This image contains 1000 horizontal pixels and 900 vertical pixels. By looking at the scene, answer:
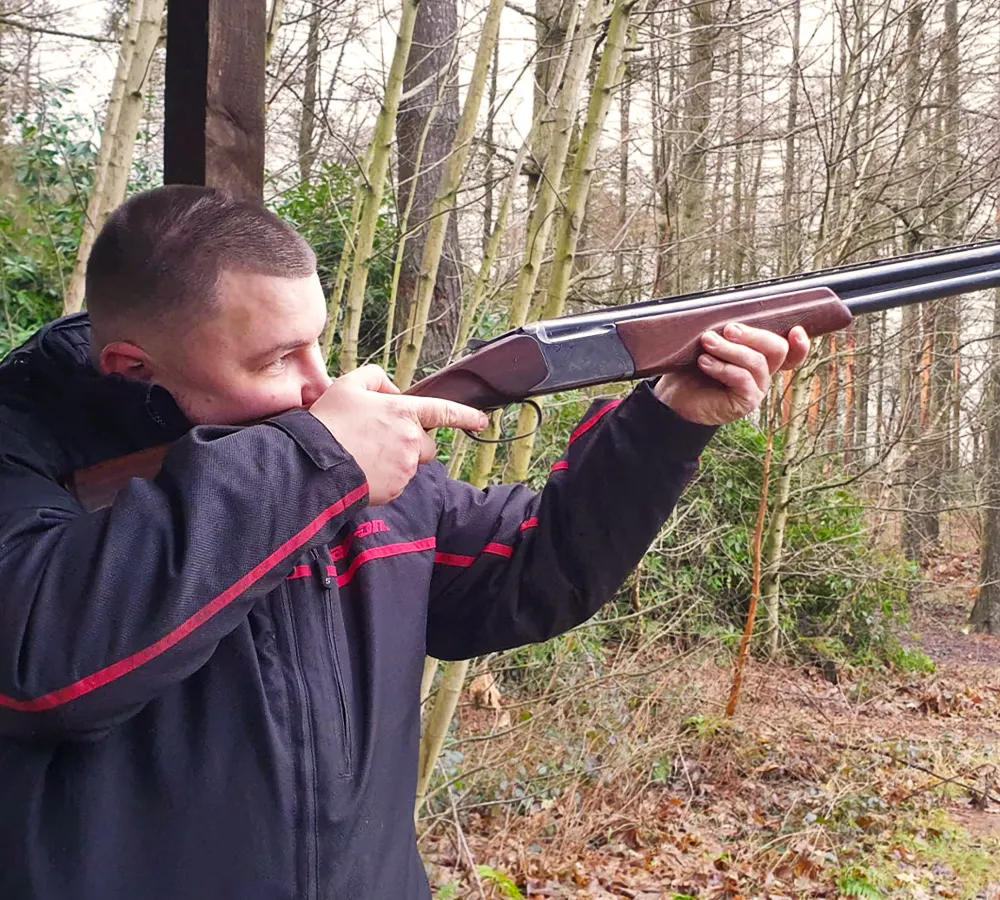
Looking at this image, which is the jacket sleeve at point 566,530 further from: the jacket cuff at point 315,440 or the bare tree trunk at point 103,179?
the bare tree trunk at point 103,179

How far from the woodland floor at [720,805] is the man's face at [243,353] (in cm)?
265

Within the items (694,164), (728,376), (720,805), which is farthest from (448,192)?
(694,164)

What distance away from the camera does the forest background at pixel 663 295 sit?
3.51 meters

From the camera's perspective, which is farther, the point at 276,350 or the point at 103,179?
the point at 103,179

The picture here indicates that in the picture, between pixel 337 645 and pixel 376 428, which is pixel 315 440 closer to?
pixel 376 428

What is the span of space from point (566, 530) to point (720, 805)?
481cm

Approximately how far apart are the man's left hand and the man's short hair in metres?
0.69

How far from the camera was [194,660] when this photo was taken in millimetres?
1166

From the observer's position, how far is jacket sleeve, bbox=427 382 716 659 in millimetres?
1624

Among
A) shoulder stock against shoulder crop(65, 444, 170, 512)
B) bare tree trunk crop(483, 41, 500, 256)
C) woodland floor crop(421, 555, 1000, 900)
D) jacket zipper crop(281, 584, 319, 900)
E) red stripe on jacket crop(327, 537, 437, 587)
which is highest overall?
bare tree trunk crop(483, 41, 500, 256)

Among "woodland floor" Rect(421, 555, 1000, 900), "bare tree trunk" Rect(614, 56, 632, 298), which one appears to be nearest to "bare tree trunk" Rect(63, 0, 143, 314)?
"woodland floor" Rect(421, 555, 1000, 900)

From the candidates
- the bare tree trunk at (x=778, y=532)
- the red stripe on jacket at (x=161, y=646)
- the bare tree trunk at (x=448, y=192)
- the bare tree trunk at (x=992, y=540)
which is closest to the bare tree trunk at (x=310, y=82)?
the bare tree trunk at (x=448, y=192)

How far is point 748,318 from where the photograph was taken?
1679 mm

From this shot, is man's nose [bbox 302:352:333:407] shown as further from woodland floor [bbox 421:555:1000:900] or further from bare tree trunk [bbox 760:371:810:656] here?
bare tree trunk [bbox 760:371:810:656]
